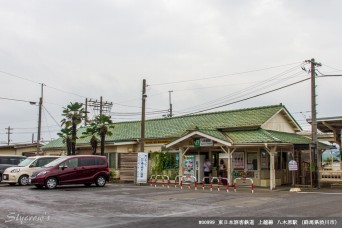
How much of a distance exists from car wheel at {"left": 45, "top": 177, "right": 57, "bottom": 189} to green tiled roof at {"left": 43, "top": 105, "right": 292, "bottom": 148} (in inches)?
368

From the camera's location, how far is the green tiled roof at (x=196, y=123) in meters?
25.9

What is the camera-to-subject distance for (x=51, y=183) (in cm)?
2094

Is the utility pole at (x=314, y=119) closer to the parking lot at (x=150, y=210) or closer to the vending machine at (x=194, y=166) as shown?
the vending machine at (x=194, y=166)

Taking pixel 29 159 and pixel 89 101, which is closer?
pixel 29 159

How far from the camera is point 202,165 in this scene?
2623cm

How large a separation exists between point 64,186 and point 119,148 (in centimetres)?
976

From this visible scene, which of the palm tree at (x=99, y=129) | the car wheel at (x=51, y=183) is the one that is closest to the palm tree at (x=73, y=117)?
the palm tree at (x=99, y=129)

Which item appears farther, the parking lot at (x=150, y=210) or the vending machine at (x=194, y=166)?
the vending machine at (x=194, y=166)

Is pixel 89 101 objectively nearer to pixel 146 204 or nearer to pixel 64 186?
pixel 64 186

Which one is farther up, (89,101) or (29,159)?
(89,101)

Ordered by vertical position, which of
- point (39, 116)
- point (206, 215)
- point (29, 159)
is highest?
point (39, 116)

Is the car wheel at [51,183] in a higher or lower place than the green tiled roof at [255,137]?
lower

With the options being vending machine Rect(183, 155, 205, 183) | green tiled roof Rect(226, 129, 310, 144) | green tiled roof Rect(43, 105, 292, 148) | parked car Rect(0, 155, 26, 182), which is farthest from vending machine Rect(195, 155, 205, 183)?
parked car Rect(0, 155, 26, 182)

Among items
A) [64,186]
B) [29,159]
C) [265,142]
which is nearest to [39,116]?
[29,159]
